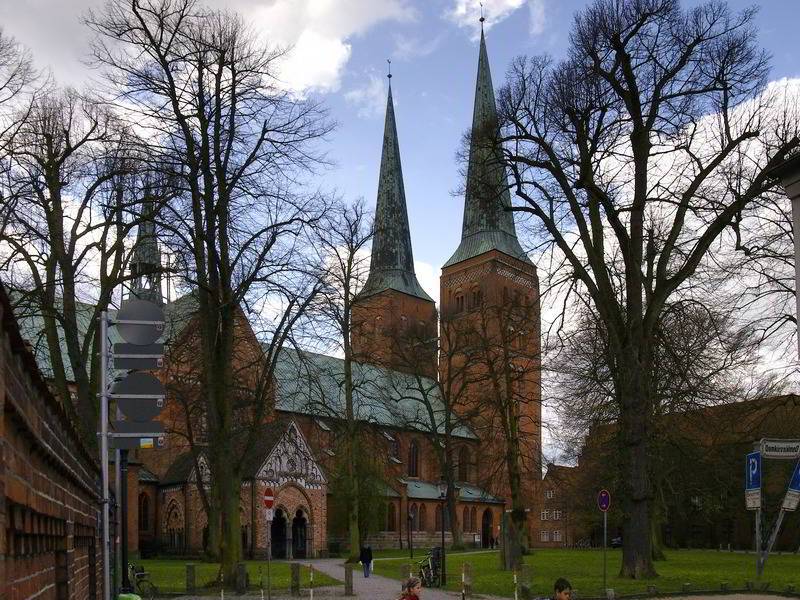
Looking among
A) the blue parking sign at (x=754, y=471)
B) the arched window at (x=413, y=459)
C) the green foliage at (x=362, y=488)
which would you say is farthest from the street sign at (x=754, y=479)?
the arched window at (x=413, y=459)

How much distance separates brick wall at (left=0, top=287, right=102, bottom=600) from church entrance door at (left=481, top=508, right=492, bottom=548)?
6334 centimetres

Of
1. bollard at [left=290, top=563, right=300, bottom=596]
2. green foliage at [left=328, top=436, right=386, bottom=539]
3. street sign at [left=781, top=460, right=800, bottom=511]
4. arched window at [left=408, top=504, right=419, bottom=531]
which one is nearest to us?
street sign at [left=781, top=460, right=800, bottom=511]

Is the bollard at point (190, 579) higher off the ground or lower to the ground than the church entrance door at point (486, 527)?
higher

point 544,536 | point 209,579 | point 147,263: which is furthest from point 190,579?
point 544,536

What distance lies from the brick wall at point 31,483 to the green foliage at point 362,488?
29.7m

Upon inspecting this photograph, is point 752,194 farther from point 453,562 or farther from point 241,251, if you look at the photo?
point 453,562

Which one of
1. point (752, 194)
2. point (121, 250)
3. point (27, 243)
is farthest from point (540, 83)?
point (27, 243)

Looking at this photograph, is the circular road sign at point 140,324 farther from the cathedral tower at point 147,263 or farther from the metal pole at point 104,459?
the cathedral tower at point 147,263

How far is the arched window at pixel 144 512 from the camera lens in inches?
2040

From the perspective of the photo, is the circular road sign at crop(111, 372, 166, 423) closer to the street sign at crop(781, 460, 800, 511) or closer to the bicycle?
the bicycle

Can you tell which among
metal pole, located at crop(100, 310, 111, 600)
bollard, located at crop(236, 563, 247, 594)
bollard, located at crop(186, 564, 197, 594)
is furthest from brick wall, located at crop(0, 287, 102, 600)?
bollard, located at crop(186, 564, 197, 594)

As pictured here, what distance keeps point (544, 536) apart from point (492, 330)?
3255 centimetres

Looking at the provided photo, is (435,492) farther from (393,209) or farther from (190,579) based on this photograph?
(190,579)

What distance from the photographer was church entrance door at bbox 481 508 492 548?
69.8 meters
